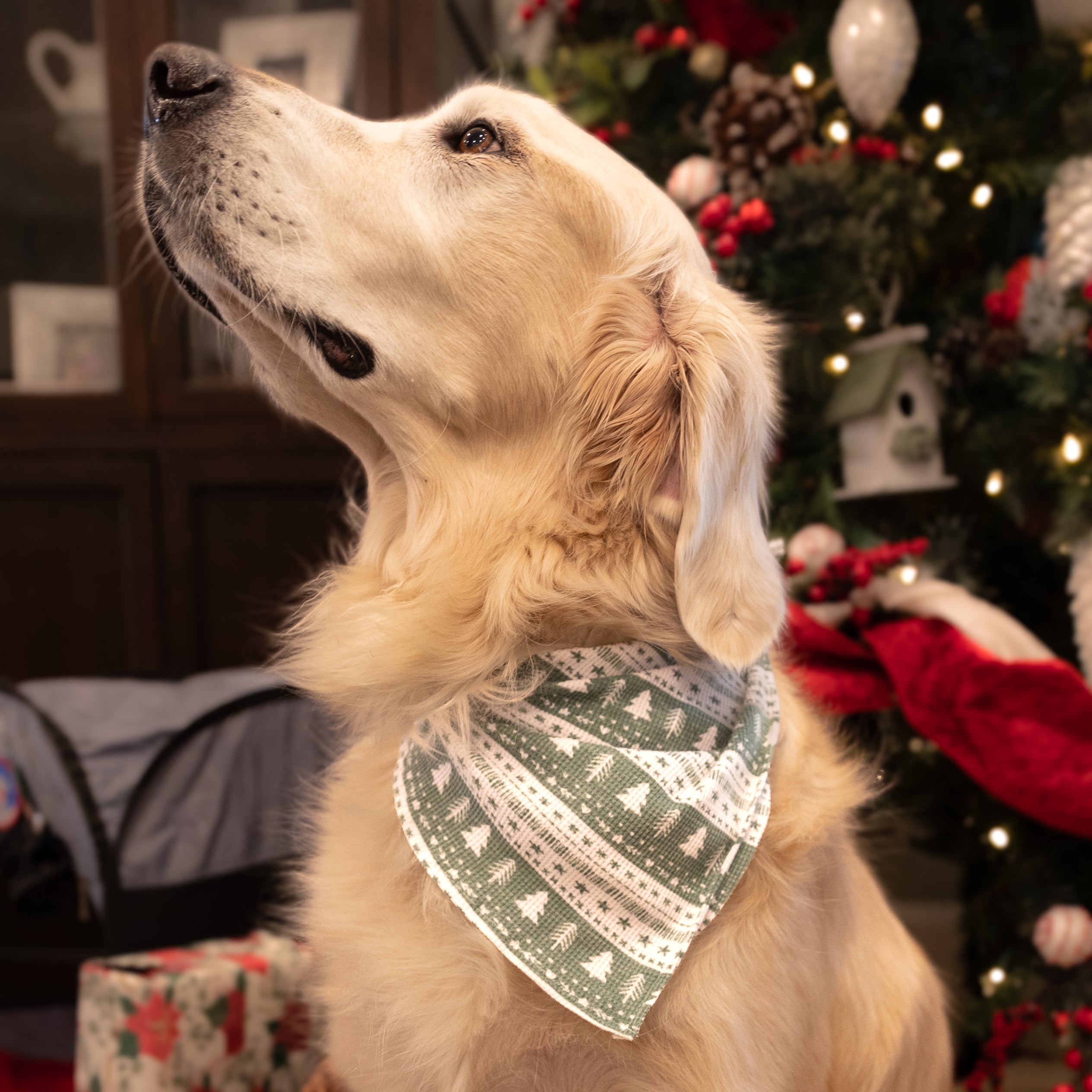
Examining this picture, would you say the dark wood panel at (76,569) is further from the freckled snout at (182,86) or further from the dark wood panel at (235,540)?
the freckled snout at (182,86)

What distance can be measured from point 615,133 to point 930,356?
31.6 inches

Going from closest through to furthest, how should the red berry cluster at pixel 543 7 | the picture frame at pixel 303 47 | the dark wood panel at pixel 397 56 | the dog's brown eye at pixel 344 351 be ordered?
1. the dog's brown eye at pixel 344 351
2. the red berry cluster at pixel 543 7
3. the dark wood panel at pixel 397 56
4. the picture frame at pixel 303 47

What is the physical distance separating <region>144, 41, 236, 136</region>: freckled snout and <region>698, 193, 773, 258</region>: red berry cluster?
94 centimetres

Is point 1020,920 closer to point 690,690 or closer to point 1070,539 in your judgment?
point 1070,539

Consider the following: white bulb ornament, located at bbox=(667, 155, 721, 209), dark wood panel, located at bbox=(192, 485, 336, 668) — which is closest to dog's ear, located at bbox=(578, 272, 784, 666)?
white bulb ornament, located at bbox=(667, 155, 721, 209)

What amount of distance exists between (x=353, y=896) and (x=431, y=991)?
0.15 metres

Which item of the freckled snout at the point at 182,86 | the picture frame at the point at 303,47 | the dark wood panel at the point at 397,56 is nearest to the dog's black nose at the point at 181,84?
the freckled snout at the point at 182,86

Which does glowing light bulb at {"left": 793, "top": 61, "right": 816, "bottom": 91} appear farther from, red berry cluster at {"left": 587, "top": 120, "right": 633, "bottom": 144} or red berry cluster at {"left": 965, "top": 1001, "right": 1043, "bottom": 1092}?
red berry cluster at {"left": 965, "top": 1001, "right": 1043, "bottom": 1092}

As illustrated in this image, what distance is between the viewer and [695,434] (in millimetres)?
971

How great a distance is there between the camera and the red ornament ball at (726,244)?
65.3 inches

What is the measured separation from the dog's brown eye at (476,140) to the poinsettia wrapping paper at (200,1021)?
117 cm

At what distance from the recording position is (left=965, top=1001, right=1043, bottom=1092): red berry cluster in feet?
5.64

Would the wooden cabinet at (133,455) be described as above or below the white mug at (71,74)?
below

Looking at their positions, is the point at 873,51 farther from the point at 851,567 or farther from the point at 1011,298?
the point at 851,567
